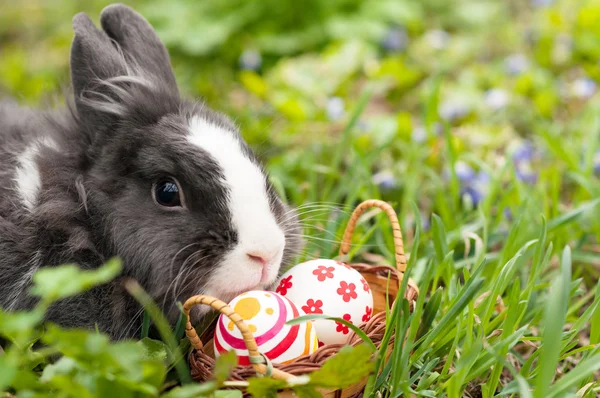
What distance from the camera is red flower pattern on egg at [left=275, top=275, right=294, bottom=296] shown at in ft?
8.46

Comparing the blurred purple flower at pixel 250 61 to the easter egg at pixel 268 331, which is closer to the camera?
the easter egg at pixel 268 331

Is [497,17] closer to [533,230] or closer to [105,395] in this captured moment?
[533,230]

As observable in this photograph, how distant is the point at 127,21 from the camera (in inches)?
114

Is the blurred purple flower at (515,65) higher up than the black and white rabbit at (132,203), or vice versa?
the black and white rabbit at (132,203)

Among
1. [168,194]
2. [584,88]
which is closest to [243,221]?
[168,194]

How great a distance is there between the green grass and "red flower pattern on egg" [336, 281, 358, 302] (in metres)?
0.26

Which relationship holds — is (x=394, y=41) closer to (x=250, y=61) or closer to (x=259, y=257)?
(x=250, y=61)

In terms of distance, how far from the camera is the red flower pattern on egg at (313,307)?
8.16 feet

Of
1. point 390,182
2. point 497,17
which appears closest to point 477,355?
point 390,182

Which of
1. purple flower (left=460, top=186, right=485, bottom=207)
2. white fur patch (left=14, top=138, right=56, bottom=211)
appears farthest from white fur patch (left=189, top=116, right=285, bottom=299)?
purple flower (left=460, top=186, right=485, bottom=207)

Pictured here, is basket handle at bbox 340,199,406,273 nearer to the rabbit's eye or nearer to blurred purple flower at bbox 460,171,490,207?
the rabbit's eye

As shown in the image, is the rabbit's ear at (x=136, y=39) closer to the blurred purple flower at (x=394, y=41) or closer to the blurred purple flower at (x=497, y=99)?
the blurred purple flower at (x=497, y=99)

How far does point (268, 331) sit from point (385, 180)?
1.84m

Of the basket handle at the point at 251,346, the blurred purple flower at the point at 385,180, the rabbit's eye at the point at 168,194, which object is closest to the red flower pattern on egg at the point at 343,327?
the basket handle at the point at 251,346
